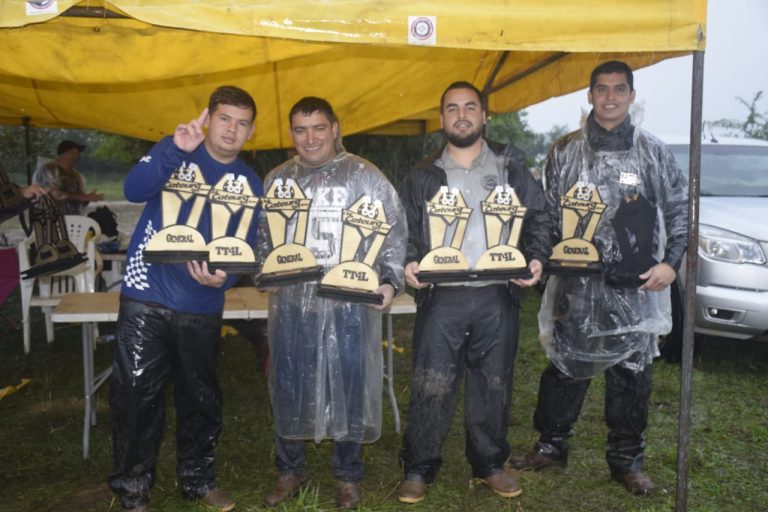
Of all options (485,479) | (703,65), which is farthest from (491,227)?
(485,479)

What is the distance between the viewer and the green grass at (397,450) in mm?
3232

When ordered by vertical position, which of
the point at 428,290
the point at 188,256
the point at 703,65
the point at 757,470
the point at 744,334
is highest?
the point at 703,65

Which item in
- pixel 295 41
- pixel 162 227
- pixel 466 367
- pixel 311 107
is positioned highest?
pixel 295 41

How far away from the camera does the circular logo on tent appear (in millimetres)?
2410

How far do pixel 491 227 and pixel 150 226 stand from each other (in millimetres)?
1428

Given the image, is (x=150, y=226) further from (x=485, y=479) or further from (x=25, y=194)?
(x=25, y=194)

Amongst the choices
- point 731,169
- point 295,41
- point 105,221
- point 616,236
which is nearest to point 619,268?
point 616,236

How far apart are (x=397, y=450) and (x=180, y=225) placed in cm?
189

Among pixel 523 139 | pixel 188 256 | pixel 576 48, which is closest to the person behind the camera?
pixel 576 48

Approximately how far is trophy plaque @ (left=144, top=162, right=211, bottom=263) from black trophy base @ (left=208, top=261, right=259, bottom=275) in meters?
0.05

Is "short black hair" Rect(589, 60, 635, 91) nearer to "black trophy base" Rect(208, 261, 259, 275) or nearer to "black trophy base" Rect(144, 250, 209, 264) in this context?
"black trophy base" Rect(208, 261, 259, 275)

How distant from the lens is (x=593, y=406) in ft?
14.9

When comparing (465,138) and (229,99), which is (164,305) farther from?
(465,138)

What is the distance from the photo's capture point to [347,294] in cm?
289
